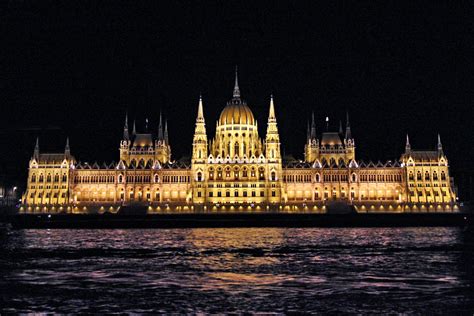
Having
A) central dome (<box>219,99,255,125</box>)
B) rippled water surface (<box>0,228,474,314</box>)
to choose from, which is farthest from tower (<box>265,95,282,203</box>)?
rippled water surface (<box>0,228,474,314</box>)

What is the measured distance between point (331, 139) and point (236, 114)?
26181mm

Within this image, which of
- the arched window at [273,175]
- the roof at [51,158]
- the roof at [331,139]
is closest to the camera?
the arched window at [273,175]

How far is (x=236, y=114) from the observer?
129 meters

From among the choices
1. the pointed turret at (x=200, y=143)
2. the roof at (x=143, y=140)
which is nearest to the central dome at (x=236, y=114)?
the pointed turret at (x=200, y=143)

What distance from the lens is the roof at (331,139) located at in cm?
13512

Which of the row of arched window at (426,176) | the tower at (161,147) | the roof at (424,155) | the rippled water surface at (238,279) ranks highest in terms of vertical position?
the tower at (161,147)

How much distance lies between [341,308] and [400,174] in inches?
4183

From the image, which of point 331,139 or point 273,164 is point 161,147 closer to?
point 273,164

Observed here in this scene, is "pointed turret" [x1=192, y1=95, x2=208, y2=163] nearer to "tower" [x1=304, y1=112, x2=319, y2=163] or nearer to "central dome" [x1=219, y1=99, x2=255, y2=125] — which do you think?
"central dome" [x1=219, y1=99, x2=255, y2=125]

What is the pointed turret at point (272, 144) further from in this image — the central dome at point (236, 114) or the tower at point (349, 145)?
the tower at point (349, 145)

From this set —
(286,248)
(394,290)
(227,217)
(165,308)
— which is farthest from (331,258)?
(227,217)

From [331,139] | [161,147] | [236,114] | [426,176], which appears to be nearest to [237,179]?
[236,114]

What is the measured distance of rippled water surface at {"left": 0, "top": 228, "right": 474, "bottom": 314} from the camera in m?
21.2

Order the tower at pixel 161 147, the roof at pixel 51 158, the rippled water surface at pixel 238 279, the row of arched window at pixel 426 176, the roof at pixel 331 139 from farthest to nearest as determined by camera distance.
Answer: the roof at pixel 331 139, the tower at pixel 161 147, the roof at pixel 51 158, the row of arched window at pixel 426 176, the rippled water surface at pixel 238 279
